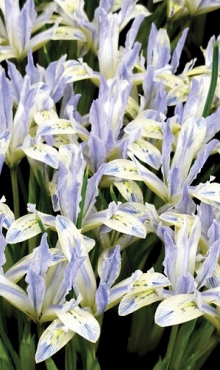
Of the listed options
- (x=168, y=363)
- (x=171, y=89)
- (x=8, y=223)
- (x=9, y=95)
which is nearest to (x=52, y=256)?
(x=8, y=223)

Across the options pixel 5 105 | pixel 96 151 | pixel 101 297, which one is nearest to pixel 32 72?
pixel 5 105

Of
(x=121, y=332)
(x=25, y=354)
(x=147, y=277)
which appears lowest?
(x=121, y=332)

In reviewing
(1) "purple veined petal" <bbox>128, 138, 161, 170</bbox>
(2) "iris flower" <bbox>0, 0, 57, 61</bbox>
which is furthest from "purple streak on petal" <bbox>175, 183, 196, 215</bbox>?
(2) "iris flower" <bbox>0, 0, 57, 61</bbox>

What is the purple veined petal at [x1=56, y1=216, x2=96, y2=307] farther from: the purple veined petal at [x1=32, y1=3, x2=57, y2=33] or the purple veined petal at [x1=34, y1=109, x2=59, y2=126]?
the purple veined petal at [x1=32, y1=3, x2=57, y2=33]

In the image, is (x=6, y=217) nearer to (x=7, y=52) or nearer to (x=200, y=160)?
(x=200, y=160)

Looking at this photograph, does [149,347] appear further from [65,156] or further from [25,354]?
[65,156]
